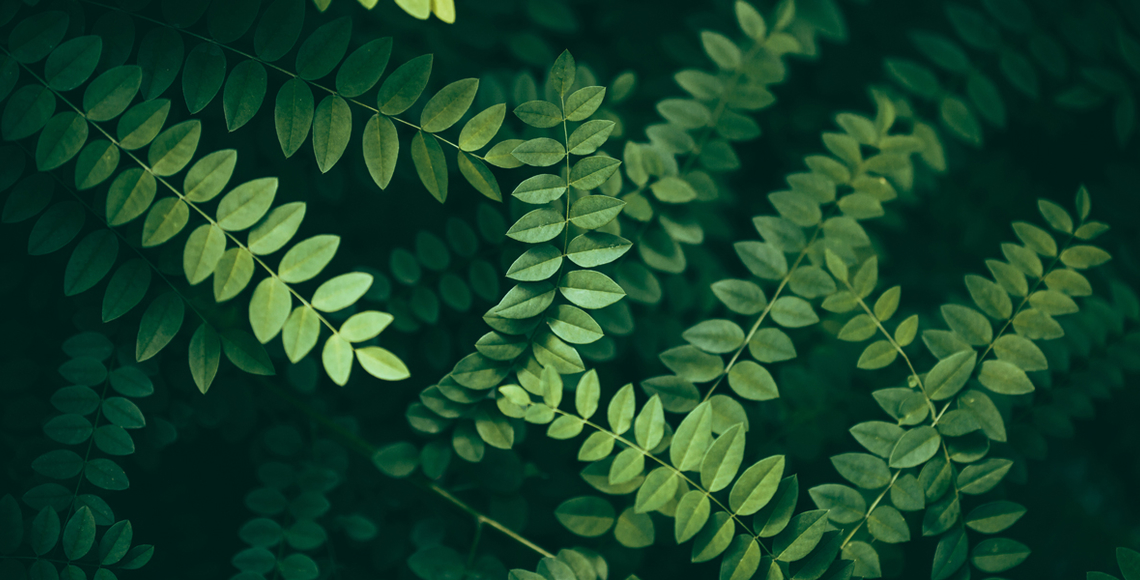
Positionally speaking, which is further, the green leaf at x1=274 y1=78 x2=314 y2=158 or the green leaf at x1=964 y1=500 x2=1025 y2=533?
the green leaf at x1=964 y1=500 x2=1025 y2=533

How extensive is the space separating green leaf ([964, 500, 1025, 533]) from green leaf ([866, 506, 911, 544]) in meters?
0.14

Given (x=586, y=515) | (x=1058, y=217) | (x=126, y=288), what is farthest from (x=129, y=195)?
(x=1058, y=217)

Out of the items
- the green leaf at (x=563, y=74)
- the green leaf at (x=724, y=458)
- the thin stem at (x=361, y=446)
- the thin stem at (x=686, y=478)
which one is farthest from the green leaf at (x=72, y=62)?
the green leaf at (x=724, y=458)

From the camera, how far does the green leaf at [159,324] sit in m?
1.07

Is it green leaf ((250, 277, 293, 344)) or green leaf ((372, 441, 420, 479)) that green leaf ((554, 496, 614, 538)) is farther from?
green leaf ((250, 277, 293, 344))

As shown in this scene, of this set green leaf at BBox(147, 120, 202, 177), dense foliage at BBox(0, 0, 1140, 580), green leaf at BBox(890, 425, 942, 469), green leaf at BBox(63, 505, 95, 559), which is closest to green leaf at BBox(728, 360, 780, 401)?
dense foliage at BBox(0, 0, 1140, 580)

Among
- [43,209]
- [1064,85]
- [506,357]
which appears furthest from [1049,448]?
[43,209]

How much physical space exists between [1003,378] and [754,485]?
0.55 metres

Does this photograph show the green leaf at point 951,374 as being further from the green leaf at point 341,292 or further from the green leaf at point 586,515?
the green leaf at point 341,292

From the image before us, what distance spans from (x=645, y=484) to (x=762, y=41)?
1.07m

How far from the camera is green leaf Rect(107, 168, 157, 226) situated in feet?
3.35

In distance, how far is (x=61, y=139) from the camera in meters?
1.02

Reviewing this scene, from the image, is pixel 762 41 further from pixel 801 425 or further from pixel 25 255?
pixel 25 255

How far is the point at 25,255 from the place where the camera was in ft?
4.27
